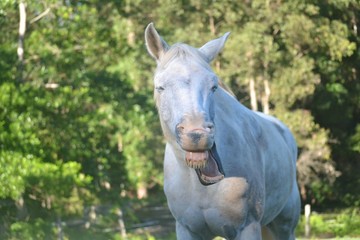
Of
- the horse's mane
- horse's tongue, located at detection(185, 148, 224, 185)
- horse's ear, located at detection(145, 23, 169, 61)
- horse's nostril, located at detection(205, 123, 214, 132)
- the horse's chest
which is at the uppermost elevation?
horse's ear, located at detection(145, 23, 169, 61)

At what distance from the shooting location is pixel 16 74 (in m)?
15.4

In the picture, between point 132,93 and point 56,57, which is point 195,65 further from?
point 132,93

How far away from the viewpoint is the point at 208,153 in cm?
373

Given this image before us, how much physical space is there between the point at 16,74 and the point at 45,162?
2.05 metres

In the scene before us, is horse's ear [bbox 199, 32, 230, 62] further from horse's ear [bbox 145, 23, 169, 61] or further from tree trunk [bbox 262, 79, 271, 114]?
tree trunk [bbox 262, 79, 271, 114]

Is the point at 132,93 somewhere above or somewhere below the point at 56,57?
below

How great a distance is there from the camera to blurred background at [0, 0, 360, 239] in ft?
49.1

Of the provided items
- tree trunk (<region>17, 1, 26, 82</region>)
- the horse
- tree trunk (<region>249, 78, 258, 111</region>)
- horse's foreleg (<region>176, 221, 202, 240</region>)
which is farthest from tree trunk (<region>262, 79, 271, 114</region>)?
horse's foreleg (<region>176, 221, 202, 240</region>)

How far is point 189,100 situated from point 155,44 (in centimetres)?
62

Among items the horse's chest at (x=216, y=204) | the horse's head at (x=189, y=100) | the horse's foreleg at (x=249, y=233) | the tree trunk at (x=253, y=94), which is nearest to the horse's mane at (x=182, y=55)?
the horse's head at (x=189, y=100)

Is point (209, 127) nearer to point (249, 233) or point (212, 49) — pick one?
point (212, 49)

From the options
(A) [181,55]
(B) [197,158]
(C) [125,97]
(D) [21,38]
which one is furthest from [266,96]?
(B) [197,158]

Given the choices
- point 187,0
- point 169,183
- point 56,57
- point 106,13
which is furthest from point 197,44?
point 169,183

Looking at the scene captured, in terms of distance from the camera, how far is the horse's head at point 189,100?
11.7 feet
